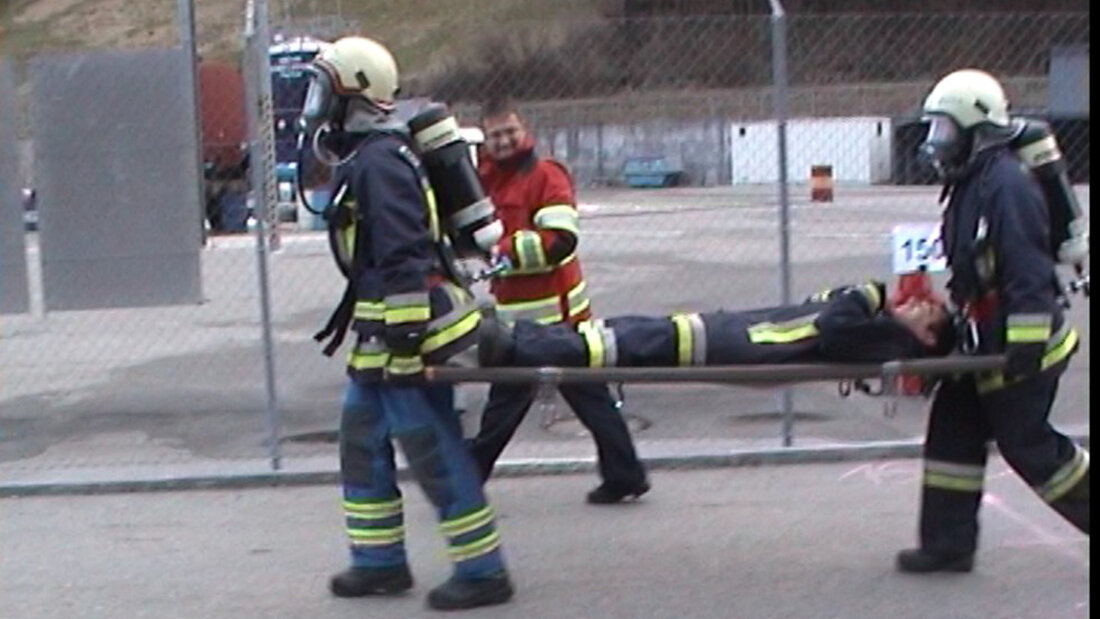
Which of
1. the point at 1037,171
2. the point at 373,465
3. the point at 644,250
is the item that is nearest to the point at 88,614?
the point at 373,465

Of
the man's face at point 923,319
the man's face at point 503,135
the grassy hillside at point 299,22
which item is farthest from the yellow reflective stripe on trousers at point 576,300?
the grassy hillside at point 299,22

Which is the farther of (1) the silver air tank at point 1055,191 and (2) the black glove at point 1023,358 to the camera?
(1) the silver air tank at point 1055,191

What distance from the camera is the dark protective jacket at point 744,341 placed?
616 centimetres

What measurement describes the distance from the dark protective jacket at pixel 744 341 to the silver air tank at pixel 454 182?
43 cm

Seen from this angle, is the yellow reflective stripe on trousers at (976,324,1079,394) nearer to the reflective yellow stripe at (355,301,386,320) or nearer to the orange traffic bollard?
the reflective yellow stripe at (355,301,386,320)

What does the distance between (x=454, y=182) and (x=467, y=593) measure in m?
1.39

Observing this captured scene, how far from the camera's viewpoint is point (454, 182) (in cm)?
639

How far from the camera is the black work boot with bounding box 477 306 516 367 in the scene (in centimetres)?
619

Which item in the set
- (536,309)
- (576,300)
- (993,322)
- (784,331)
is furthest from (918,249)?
(784,331)

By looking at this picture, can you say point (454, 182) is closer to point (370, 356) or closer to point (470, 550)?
point (370, 356)

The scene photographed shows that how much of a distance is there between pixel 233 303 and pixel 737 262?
14.8 ft

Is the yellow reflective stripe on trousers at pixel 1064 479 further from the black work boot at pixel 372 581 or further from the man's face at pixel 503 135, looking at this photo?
the man's face at pixel 503 135

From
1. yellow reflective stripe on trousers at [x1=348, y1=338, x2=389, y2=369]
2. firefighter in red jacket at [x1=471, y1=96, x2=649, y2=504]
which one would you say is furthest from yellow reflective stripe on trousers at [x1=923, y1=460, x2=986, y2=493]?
yellow reflective stripe on trousers at [x1=348, y1=338, x2=389, y2=369]

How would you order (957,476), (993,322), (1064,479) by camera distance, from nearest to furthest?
(1064,479)
(993,322)
(957,476)
